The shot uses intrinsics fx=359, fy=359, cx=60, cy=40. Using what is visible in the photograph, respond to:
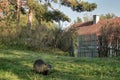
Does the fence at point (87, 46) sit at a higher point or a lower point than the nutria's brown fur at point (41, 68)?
higher

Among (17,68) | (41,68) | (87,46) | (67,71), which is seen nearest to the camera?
(41,68)

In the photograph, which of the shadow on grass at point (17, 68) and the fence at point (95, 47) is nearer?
the shadow on grass at point (17, 68)

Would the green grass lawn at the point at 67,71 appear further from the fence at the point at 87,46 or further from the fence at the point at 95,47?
the fence at the point at 87,46

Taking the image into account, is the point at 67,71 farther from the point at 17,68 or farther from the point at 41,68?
the point at 17,68

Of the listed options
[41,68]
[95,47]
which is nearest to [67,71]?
[41,68]

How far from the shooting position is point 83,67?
47.3 ft

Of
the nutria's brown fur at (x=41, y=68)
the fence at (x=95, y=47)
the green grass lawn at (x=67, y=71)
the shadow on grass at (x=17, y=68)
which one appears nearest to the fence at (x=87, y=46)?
the fence at (x=95, y=47)

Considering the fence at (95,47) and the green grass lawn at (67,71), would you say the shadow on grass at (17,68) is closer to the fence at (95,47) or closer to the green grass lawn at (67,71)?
the green grass lawn at (67,71)

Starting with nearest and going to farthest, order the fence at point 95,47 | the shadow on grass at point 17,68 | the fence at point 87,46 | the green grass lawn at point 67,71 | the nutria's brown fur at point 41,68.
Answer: the green grass lawn at point 67,71, the shadow on grass at point 17,68, the nutria's brown fur at point 41,68, the fence at point 95,47, the fence at point 87,46

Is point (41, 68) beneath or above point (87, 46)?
beneath

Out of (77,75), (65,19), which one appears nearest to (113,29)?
(77,75)

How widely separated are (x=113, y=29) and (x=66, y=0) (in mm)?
16810

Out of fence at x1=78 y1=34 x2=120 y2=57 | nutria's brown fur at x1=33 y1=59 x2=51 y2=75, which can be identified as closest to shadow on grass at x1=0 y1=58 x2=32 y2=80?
nutria's brown fur at x1=33 y1=59 x2=51 y2=75

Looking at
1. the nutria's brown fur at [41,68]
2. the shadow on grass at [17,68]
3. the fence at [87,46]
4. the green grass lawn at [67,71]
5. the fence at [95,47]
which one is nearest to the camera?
the green grass lawn at [67,71]
